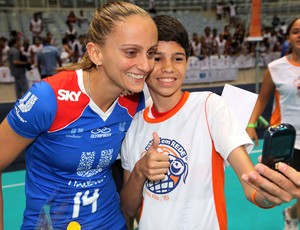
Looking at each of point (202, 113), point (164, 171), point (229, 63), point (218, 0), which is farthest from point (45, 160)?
point (218, 0)

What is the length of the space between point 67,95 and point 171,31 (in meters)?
0.53

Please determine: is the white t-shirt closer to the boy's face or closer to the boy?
the boy

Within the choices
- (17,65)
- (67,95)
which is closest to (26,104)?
(67,95)

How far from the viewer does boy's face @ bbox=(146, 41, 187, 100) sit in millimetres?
1669

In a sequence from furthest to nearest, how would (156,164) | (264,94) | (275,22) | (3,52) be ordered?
1. (275,22)
2. (3,52)
3. (264,94)
4. (156,164)

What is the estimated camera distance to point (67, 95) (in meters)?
1.55

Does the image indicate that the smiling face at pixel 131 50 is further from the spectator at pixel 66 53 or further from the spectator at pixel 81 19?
the spectator at pixel 81 19

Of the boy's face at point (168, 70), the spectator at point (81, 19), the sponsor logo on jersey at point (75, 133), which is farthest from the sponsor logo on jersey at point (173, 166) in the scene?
the spectator at point (81, 19)

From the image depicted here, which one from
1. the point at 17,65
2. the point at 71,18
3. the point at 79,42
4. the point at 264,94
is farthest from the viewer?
the point at 71,18

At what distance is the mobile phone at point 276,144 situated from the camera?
102cm

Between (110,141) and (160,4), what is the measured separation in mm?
16005

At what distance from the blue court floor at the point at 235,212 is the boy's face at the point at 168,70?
2264mm

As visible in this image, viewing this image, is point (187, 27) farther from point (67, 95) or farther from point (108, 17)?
point (67, 95)

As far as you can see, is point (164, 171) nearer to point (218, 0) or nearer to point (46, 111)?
point (46, 111)
